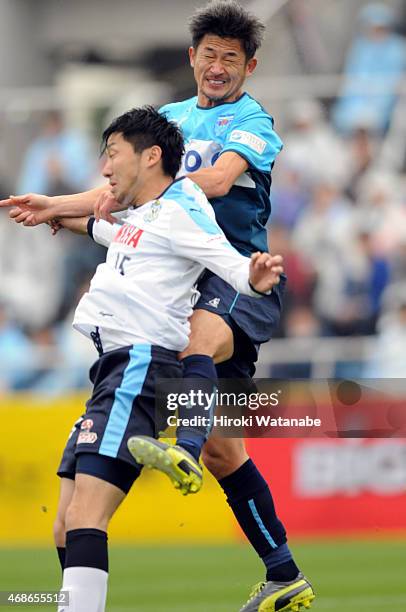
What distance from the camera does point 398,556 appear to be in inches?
493

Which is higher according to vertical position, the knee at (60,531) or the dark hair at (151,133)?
the dark hair at (151,133)

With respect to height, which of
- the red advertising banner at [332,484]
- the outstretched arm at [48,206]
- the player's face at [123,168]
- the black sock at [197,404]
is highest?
the red advertising banner at [332,484]

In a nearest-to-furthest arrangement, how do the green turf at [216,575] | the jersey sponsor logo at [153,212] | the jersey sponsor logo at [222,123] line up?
the jersey sponsor logo at [153,212]
the jersey sponsor logo at [222,123]
the green turf at [216,575]

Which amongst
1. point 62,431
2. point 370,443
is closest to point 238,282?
point 370,443

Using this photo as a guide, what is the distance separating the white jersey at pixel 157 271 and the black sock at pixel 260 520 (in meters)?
1.18

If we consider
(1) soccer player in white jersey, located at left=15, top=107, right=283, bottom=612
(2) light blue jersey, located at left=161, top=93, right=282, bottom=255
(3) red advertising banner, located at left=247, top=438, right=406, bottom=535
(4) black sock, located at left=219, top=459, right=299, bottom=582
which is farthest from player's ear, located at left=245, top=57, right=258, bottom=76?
(3) red advertising banner, located at left=247, top=438, right=406, bottom=535

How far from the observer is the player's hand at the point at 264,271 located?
19.9 feet

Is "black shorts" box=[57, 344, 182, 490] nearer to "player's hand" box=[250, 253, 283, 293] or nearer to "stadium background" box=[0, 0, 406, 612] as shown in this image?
"player's hand" box=[250, 253, 283, 293]

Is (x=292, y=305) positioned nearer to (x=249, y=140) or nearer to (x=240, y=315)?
(x=240, y=315)

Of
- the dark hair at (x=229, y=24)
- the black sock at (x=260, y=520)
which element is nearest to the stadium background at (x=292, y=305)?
the black sock at (x=260, y=520)

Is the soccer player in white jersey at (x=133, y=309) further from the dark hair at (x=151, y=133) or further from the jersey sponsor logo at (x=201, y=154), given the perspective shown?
the jersey sponsor logo at (x=201, y=154)

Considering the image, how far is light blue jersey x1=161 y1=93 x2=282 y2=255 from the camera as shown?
7336 millimetres

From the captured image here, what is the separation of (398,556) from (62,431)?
4297 millimetres

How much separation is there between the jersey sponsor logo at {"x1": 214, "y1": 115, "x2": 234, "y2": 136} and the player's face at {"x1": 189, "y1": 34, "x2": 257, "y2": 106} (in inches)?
3.4
